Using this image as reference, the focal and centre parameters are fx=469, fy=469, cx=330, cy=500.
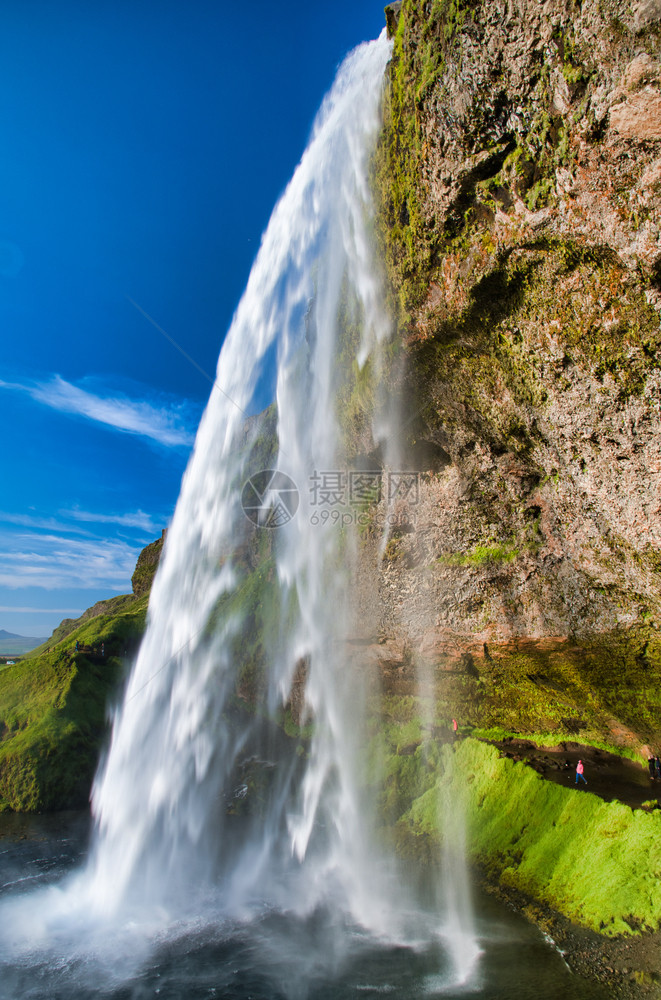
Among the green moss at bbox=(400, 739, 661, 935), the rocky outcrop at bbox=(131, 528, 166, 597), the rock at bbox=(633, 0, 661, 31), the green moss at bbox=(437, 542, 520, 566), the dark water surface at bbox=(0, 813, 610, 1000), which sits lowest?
the dark water surface at bbox=(0, 813, 610, 1000)

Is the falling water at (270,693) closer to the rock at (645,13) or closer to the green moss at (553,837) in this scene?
the green moss at (553,837)

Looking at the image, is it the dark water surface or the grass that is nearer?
the dark water surface

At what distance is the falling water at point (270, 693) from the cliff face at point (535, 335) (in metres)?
3.03

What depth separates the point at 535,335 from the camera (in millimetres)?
9469

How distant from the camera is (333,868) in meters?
15.0

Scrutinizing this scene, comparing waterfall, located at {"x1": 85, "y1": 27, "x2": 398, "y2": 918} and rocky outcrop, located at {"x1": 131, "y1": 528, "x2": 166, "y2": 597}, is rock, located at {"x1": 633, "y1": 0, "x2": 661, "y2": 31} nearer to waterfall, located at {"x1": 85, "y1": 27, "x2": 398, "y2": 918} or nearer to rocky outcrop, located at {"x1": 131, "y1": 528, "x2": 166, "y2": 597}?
waterfall, located at {"x1": 85, "y1": 27, "x2": 398, "y2": 918}

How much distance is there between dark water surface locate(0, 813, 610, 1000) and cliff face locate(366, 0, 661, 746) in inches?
256

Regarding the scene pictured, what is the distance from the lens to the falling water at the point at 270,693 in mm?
13109

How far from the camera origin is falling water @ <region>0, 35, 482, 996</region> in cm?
1311

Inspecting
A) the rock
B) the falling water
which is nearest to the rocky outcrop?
the falling water

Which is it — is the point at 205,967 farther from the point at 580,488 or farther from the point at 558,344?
the point at 558,344

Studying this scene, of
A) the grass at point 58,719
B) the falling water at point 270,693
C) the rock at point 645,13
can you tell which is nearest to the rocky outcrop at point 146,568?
the grass at point 58,719

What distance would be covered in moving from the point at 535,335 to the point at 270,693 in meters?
22.2

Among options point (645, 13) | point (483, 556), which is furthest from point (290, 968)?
point (645, 13)
